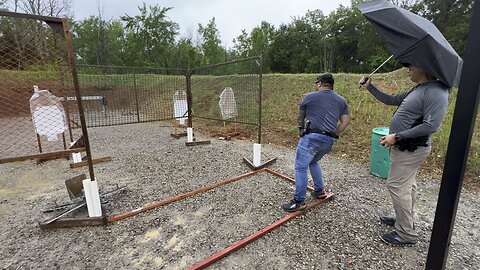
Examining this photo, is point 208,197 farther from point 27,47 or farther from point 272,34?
point 272,34

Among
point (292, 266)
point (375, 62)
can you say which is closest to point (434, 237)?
point (292, 266)

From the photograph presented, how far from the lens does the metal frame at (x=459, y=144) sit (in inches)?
44.3

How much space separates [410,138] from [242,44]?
1097 inches

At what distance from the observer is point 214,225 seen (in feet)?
8.39

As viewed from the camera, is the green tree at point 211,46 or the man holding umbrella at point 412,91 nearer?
the man holding umbrella at point 412,91

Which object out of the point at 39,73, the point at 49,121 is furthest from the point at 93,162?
the point at 39,73

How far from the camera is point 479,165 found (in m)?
3.73

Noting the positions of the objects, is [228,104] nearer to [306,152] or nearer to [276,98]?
[276,98]

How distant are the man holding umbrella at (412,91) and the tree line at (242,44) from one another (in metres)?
22.3

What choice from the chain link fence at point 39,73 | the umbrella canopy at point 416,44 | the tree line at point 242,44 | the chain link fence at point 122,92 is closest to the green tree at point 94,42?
the tree line at point 242,44

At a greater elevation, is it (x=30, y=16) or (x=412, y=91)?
(x=30, y=16)

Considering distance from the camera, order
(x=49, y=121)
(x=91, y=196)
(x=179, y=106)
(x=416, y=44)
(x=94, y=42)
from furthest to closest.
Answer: (x=94, y=42) → (x=179, y=106) → (x=49, y=121) → (x=91, y=196) → (x=416, y=44)

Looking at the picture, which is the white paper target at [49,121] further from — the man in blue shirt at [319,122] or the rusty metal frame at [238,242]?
the man in blue shirt at [319,122]

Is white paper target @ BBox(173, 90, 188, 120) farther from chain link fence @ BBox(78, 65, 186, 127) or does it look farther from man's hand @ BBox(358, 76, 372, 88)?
man's hand @ BBox(358, 76, 372, 88)
